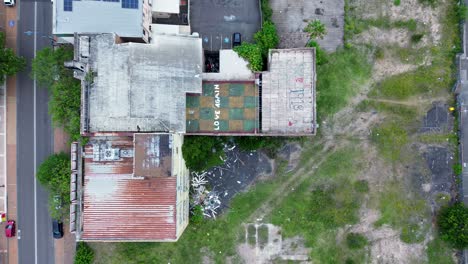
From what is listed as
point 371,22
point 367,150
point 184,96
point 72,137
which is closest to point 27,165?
point 72,137

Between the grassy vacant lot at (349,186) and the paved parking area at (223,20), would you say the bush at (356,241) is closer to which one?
the grassy vacant lot at (349,186)

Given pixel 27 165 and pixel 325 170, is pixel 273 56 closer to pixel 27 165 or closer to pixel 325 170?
pixel 325 170

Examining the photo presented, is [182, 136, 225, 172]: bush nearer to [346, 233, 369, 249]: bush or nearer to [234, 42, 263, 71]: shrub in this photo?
[234, 42, 263, 71]: shrub

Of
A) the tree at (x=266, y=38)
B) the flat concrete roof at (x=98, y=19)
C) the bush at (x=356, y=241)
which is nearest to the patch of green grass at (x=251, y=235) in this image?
the bush at (x=356, y=241)

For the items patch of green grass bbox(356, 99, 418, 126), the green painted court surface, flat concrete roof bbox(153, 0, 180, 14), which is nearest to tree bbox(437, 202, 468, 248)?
patch of green grass bbox(356, 99, 418, 126)

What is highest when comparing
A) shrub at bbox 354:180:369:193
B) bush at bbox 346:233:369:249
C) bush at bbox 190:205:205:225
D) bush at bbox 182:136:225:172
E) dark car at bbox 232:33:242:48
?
dark car at bbox 232:33:242:48

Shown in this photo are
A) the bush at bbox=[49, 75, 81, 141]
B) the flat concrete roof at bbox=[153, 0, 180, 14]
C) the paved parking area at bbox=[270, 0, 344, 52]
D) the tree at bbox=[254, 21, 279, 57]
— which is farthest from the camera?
the paved parking area at bbox=[270, 0, 344, 52]

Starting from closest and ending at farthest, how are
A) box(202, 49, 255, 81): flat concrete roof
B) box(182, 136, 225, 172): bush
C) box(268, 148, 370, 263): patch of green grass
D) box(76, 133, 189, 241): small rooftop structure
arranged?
box(76, 133, 189, 241): small rooftop structure < box(202, 49, 255, 81): flat concrete roof < box(182, 136, 225, 172): bush < box(268, 148, 370, 263): patch of green grass
